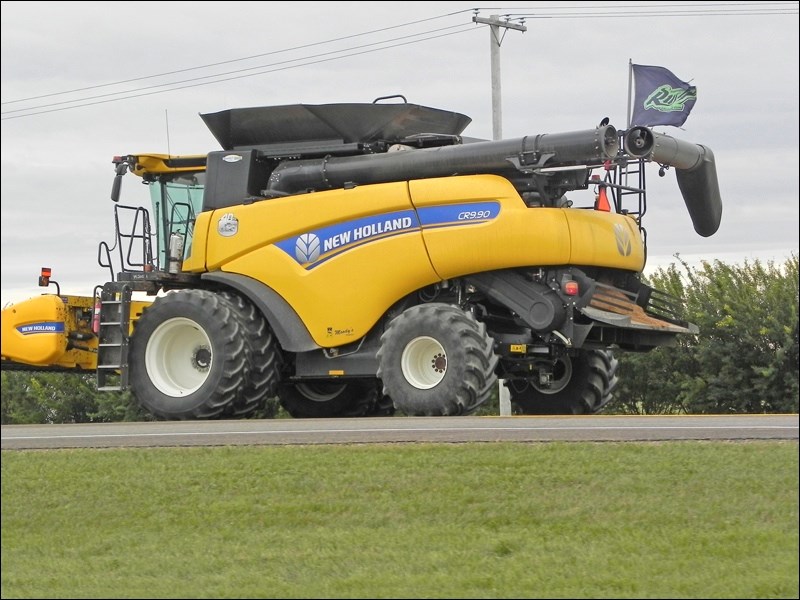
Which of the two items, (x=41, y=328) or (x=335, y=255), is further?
(x=41, y=328)

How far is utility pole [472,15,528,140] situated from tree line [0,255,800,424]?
1068cm

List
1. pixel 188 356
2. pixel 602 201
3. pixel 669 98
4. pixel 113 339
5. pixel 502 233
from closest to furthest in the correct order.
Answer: pixel 502 233, pixel 602 201, pixel 188 356, pixel 113 339, pixel 669 98

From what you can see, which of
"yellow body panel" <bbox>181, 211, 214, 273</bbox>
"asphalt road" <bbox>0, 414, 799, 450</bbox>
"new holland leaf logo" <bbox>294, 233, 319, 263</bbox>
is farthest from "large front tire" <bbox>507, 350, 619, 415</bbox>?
"yellow body panel" <bbox>181, 211, 214, 273</bbox>

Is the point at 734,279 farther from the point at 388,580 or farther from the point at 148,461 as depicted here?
the point at 388,580

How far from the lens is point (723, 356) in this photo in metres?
18.4

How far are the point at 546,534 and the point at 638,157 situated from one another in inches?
284

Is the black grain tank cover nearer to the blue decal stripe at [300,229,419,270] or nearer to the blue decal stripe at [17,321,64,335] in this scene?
the blue decal stripe at [300,229,419,270]

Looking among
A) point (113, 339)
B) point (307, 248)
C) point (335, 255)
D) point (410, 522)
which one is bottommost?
point (410, 522)

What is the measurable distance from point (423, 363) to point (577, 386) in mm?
2847

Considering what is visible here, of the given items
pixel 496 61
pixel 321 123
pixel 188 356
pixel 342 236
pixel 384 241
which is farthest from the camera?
pixel 496 61

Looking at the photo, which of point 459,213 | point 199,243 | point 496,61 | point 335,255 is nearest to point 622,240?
point 459,213

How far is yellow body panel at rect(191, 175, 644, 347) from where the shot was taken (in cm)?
1527

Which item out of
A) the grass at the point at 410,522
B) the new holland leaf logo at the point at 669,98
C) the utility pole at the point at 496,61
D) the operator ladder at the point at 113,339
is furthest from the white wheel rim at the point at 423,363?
the utility pole at the point at 496,61

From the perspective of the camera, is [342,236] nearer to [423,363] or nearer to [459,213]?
[459,213]
